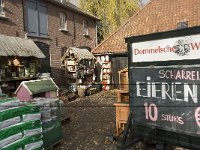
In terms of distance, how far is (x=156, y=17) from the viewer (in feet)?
71.7

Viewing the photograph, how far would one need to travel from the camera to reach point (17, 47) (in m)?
15.0

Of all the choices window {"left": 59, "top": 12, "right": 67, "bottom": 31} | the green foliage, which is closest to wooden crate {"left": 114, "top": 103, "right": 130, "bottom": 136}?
window {"left": 59, "top": 12, "right": 67, "bottom": 31}

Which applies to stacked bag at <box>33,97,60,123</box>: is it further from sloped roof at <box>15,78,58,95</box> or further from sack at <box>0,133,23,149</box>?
sloped roof at <box>15,78,58,95</box>

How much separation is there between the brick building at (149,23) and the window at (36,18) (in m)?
5.44

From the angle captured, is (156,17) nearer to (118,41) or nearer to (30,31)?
(118,41)

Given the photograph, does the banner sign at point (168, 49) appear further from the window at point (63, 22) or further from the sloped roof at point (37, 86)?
the window at point (63, 22)

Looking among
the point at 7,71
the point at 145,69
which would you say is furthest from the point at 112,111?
the point at 145,69

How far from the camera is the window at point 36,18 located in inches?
695

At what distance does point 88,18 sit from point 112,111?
14.5m

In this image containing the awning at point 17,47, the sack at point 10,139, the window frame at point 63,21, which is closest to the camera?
the sack at point 10,139

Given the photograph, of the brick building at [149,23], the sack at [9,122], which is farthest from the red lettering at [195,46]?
the brick building at [149,23]

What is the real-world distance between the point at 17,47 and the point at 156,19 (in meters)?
10.8

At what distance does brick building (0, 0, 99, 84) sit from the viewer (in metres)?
16.2

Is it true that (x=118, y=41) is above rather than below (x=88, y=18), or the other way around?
below
